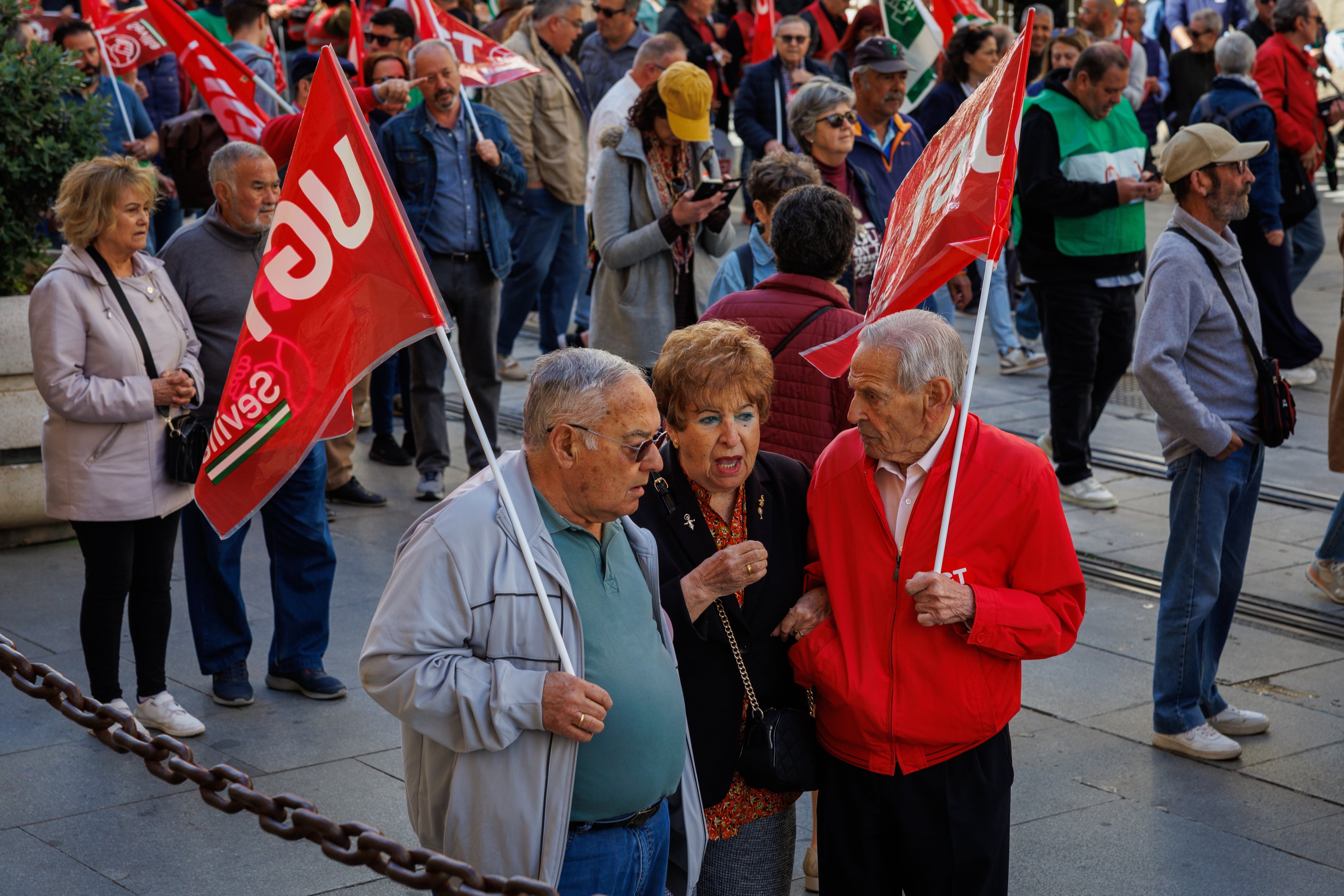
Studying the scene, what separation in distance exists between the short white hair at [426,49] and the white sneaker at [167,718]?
386 centimetres

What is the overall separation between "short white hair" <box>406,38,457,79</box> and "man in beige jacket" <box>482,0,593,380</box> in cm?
220

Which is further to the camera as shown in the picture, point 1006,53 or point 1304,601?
point 1304,601

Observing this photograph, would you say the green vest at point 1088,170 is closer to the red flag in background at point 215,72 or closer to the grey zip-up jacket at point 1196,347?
the grey zip-up jacket at point 1196,347

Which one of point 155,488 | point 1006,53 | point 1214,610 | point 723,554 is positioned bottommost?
point 1214,610

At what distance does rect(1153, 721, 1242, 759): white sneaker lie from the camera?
510cm

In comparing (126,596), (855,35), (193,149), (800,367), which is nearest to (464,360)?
(193,149)

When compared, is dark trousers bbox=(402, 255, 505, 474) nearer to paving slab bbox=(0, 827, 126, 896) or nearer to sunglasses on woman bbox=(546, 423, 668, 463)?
paving slab bbox=(0, 827, 126, 896)

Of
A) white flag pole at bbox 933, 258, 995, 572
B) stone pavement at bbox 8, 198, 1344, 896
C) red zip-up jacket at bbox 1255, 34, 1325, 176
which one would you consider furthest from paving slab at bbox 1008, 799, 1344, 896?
red zip-up jacket at bbox 1255, 34, 1325, 176

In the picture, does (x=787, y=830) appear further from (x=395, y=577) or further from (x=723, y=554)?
(x=395, y=577)

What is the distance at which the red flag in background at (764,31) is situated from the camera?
12.5 m

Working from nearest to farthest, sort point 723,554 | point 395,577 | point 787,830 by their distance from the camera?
point 395,577 → point 723,554 → point 787,830

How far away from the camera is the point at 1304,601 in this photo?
21.9 feet

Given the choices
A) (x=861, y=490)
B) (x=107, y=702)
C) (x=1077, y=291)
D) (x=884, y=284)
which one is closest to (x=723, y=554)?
(x=861, y=490)

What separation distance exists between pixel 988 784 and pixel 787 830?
1.66ft
